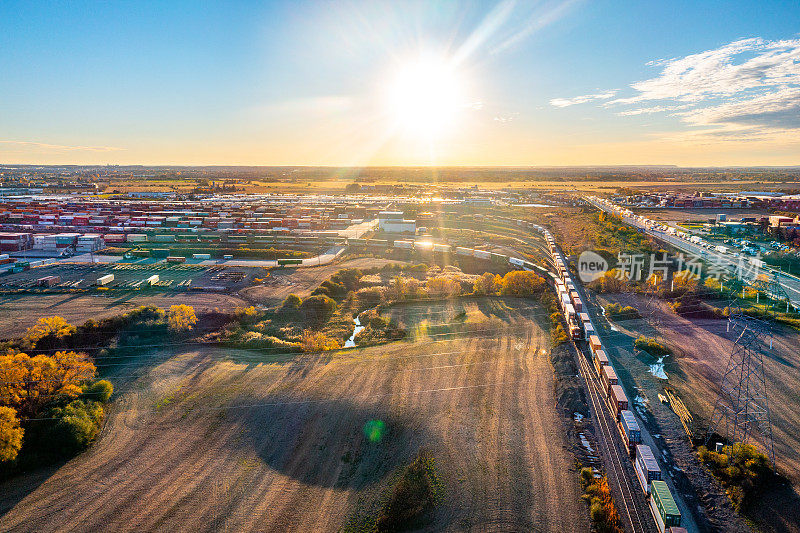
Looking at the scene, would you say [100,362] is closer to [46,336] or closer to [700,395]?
[46,336]

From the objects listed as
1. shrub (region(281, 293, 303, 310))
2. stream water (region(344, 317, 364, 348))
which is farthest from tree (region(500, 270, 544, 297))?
shrub (region(281, 293, 303, 310))

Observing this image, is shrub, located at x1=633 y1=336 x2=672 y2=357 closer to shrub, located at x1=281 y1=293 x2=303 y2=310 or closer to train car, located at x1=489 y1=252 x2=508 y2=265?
train car, located at x1=489 y1=252 x2=508 y2=265

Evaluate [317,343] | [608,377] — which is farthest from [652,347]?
[317,343]

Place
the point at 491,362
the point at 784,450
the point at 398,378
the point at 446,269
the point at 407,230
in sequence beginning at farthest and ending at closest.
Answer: the point at 407,230 → the point at 446,269 → the point at 491,362 → the point at 398,378 → the point at 784,450

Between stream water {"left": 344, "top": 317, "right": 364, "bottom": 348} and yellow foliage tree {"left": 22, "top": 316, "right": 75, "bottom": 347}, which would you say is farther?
stream water {"left": 344, "top": 317, "right": 364, "bottom": 348}

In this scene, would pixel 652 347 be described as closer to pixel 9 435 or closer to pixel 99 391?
pixel 99 391

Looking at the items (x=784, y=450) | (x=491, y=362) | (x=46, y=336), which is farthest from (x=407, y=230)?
(x=784, y=450)

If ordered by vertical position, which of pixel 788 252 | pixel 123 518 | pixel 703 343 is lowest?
pixel 123 518
